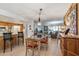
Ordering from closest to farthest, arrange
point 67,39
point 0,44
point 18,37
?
point 67,39 < point 0,44 < point 18,37

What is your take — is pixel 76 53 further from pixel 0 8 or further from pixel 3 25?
pixel 3 25

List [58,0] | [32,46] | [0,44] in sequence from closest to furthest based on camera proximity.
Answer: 1. [58,0]
2. [32,46]
3. [0,44]

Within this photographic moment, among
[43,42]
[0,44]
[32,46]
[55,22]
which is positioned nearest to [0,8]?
[0,44]

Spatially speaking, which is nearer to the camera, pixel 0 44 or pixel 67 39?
pixel 67 39

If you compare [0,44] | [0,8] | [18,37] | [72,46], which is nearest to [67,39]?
[72,46]

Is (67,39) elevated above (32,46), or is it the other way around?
(67,39)

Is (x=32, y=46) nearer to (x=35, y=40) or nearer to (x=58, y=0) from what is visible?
(x=35, y=40)

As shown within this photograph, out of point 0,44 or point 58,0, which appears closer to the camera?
point 58,0

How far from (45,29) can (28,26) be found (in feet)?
22.9

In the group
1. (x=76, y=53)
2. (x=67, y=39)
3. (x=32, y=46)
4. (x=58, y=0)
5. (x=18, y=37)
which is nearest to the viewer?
(x=58, y=0)

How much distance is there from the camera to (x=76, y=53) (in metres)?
3.86

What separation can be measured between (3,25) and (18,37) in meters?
1.41

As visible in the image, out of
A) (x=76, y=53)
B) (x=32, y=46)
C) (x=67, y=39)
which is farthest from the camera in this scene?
(x=32, y=46)

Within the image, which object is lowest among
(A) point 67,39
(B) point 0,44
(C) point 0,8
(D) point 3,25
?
(B) point 0,44
